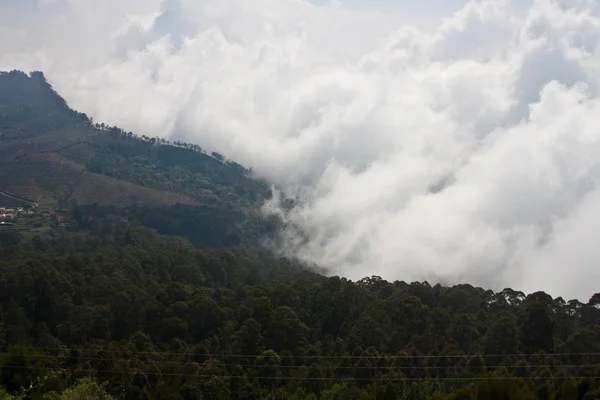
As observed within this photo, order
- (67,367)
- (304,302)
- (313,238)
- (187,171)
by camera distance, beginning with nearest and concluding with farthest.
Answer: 1. (67,367)
2. (304,302)
3. (313,238)
4. (187,171)

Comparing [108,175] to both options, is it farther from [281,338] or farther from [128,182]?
[281,338]

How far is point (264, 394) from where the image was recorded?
37.6 meters

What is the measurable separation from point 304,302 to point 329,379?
65.8 ft

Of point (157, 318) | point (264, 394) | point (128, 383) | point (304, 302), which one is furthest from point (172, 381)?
point (304, 302)

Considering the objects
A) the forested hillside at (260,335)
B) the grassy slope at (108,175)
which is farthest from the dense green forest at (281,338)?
the grassy slope at (108,175)

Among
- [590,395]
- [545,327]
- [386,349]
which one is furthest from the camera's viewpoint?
[386,349]

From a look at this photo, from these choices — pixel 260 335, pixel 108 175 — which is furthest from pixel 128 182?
pixel 260 335

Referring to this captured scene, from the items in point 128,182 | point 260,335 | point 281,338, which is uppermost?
point 128,182

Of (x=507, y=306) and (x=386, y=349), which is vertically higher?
(x=507, y=306)

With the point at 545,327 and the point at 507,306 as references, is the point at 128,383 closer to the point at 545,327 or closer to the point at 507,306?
the point at 545,327

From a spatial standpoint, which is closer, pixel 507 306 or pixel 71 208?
pixel 507 306

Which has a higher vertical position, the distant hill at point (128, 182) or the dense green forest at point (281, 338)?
the distant hill at point (128, 182)

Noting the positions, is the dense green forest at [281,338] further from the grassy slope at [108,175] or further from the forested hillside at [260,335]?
the grassy slope at [108,175]

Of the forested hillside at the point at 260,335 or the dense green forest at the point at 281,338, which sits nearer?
the forested hillside at the point at 260,335
